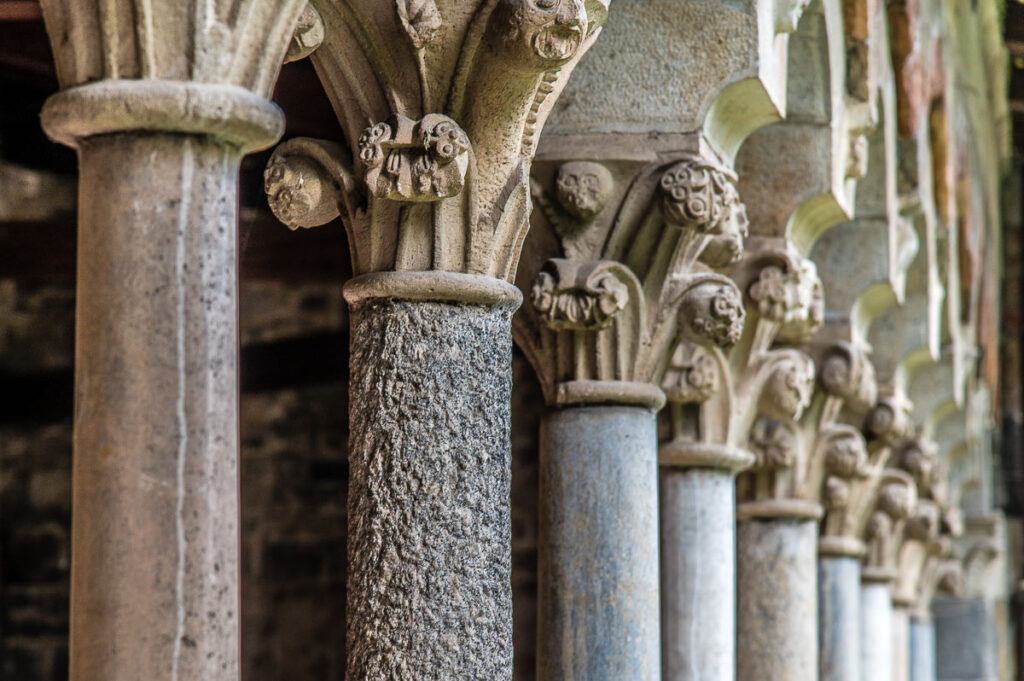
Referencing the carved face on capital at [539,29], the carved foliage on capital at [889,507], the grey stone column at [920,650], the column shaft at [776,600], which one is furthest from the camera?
the grey stone column at [920,650]

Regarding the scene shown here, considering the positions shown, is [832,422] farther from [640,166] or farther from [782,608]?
[640,166]

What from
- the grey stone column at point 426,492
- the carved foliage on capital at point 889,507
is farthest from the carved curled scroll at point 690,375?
the carved foliage on capital at point 889,507

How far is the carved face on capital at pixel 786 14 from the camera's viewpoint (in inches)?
224

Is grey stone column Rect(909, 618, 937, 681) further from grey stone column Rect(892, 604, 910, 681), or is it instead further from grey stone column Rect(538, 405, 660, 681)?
grey stone column Rect(538, 405, 660, 681)

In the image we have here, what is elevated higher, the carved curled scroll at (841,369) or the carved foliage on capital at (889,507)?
the carved curled scroll at (841,369)

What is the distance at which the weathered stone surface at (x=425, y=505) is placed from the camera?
3773 millimetres

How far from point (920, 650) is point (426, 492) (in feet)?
35.1

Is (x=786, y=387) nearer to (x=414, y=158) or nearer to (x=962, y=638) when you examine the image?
(x=414, y=158)

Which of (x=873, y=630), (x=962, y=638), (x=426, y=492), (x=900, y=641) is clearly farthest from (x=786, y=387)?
(x=962, y=638)

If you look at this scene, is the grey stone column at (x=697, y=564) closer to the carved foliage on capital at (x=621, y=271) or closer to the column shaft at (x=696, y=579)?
the column shaft at (x=696, y=579)

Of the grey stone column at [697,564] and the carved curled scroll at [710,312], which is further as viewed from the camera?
the grey stone column at [697,564]

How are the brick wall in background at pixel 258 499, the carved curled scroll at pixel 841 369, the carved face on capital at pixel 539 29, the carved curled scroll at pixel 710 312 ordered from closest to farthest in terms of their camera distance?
the carved face on capital at pixel 539 29 < the carved curled scroll at pixel 710 312 < the carved curled scroll at pixel 841 369 < the brick wall in background at pixel 258 499

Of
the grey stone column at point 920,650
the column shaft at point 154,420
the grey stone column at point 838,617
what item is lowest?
the grey stone column at point 920,650

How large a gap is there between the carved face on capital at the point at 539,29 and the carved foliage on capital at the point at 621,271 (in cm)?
143
